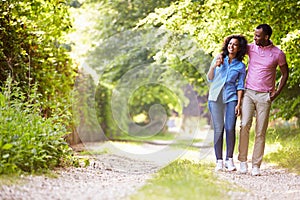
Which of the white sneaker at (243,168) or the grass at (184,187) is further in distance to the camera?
the white sneaker at (243,168)

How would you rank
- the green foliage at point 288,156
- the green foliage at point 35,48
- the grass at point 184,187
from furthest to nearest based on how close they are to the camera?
the green foliage at point 35,48 → the green foliage at point 288,156 → the grass at point 184,187

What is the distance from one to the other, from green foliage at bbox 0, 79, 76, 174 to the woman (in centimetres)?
194

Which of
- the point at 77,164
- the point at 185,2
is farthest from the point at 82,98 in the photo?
the point at 77,164

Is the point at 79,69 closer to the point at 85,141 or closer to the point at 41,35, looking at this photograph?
the point at 85,141

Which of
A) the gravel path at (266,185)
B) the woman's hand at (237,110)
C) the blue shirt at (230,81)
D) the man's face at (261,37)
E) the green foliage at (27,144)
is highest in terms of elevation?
the man's face at (261,37)

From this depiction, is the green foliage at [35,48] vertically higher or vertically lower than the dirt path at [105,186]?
higher

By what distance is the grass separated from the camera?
4113 millimetres

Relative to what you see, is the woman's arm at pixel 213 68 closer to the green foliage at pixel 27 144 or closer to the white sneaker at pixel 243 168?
the white sneaker at pixel 243 168

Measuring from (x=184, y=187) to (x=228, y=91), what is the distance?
2.49m

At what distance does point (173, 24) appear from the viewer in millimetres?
10930

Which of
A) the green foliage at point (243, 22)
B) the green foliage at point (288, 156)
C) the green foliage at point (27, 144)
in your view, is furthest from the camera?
the green foliage at point (243, 22)

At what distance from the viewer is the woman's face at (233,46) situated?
6629 millimetres

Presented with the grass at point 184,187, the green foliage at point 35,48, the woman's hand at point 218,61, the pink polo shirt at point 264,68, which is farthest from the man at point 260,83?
the green foliage at point 35,48

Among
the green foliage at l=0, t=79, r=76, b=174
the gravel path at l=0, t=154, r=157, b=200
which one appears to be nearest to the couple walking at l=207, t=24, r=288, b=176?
the gravel path at l=0, t=154, r=157, b=200
